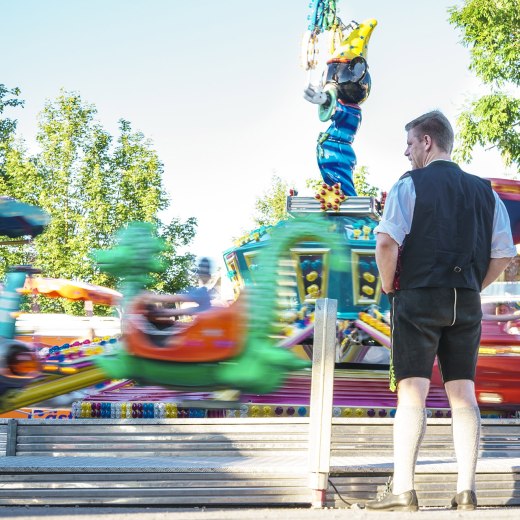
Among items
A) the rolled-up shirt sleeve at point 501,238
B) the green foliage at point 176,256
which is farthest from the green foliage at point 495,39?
the rolled-up shirt sleeve at point 501,238

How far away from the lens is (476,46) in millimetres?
24438

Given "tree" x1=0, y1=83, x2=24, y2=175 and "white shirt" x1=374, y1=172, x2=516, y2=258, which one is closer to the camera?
"white shirt" x1=374, y1=172, x2=516, y2=258

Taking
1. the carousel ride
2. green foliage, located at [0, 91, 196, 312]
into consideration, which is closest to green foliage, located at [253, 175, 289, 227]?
green foliage, located at [0, 91, 196, 312]

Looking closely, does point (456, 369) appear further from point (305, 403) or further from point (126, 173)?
point (126, 173)

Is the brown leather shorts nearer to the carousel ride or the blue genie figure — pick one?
the carousel ride

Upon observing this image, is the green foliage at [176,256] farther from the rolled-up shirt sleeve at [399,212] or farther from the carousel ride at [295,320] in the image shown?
the rolled-up shirt sleeve at [399,212]

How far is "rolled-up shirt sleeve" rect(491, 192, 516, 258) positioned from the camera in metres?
3.96

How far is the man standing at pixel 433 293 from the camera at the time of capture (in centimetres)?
371

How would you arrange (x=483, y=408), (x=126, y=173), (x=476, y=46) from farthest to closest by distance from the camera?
(x=126, y=173) < (x=476, y=46) < (x=483, y=408)

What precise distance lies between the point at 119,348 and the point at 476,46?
61.9 ft

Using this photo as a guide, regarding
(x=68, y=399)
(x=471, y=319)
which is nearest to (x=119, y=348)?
(x=68, y=399)

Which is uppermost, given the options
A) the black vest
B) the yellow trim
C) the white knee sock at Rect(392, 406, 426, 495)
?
the yellow trim

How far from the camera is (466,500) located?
11.8 ft

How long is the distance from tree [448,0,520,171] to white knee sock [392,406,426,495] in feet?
67.8
